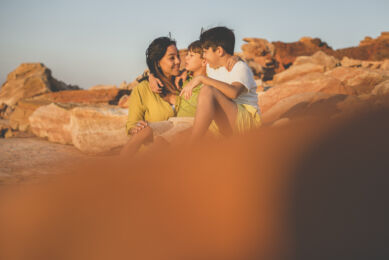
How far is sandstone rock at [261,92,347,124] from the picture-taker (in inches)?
164

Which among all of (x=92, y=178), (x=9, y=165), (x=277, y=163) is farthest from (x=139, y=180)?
(x=9, y=165)

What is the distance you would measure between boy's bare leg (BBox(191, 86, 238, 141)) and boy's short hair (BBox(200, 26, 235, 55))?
727 millimetres

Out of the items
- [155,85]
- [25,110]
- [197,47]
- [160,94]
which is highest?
[197,47]

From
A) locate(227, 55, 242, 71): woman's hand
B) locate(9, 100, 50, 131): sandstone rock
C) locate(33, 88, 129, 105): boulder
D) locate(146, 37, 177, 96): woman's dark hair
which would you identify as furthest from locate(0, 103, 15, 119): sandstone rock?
locate(227, 55, 242, 71): woman's hand

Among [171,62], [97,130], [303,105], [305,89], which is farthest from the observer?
[305,89]

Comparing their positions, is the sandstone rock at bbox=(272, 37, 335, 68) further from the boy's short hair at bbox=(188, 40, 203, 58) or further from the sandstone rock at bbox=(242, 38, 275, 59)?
the boy's short hair at bbox=(188, 40, 203, 58)

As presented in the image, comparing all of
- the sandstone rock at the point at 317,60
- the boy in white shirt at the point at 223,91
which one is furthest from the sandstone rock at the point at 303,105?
the sandstone rock at the point at 317,60

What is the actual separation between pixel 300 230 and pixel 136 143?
257 cm

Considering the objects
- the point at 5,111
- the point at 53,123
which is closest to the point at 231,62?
the point at 53,123

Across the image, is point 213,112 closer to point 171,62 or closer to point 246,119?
point 246,119

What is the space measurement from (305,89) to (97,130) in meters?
4.23

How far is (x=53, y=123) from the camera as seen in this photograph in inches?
243

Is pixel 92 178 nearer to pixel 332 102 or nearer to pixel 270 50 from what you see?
pixel 332 102

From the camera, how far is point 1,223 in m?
1.42
